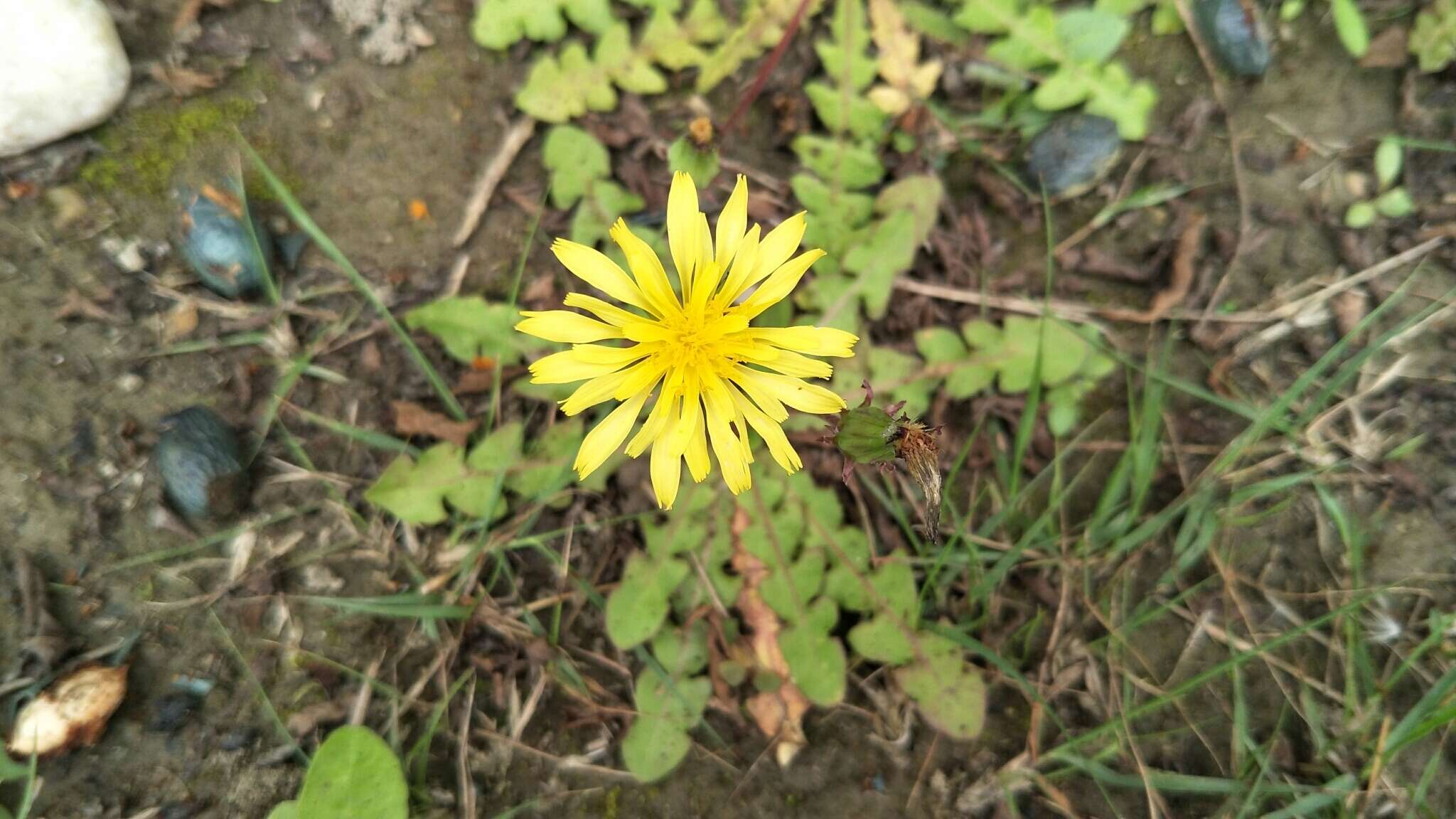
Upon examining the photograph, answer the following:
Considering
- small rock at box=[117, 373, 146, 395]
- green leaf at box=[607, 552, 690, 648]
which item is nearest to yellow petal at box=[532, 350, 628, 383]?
green leaf at box=[607, 552, 690, 648]

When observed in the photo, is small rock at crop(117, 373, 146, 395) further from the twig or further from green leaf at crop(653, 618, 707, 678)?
green leaf at crop(653, 618, 707, 678)

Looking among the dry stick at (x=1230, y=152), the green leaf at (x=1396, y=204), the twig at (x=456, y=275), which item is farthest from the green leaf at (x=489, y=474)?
the green leaf at (x=1396, y=204)

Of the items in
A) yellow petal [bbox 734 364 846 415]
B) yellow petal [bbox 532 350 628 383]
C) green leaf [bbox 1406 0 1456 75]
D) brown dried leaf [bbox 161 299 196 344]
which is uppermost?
green leaf [bbox 1406 0 1456 75]

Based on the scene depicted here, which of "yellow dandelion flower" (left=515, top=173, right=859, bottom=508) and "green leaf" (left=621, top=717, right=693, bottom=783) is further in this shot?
"green leaf" (left=621, top=717, right=693, bottom=783)

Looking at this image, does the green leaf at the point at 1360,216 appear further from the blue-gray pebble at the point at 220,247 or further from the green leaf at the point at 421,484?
the blue-gray pebble at the point at 220,247

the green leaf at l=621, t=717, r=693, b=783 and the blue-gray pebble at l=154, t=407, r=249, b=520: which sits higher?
the blue-gray pebble at l=154, t=407, r=249, b=520

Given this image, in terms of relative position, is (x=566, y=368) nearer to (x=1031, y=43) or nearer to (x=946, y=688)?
(x=946, y=688)
